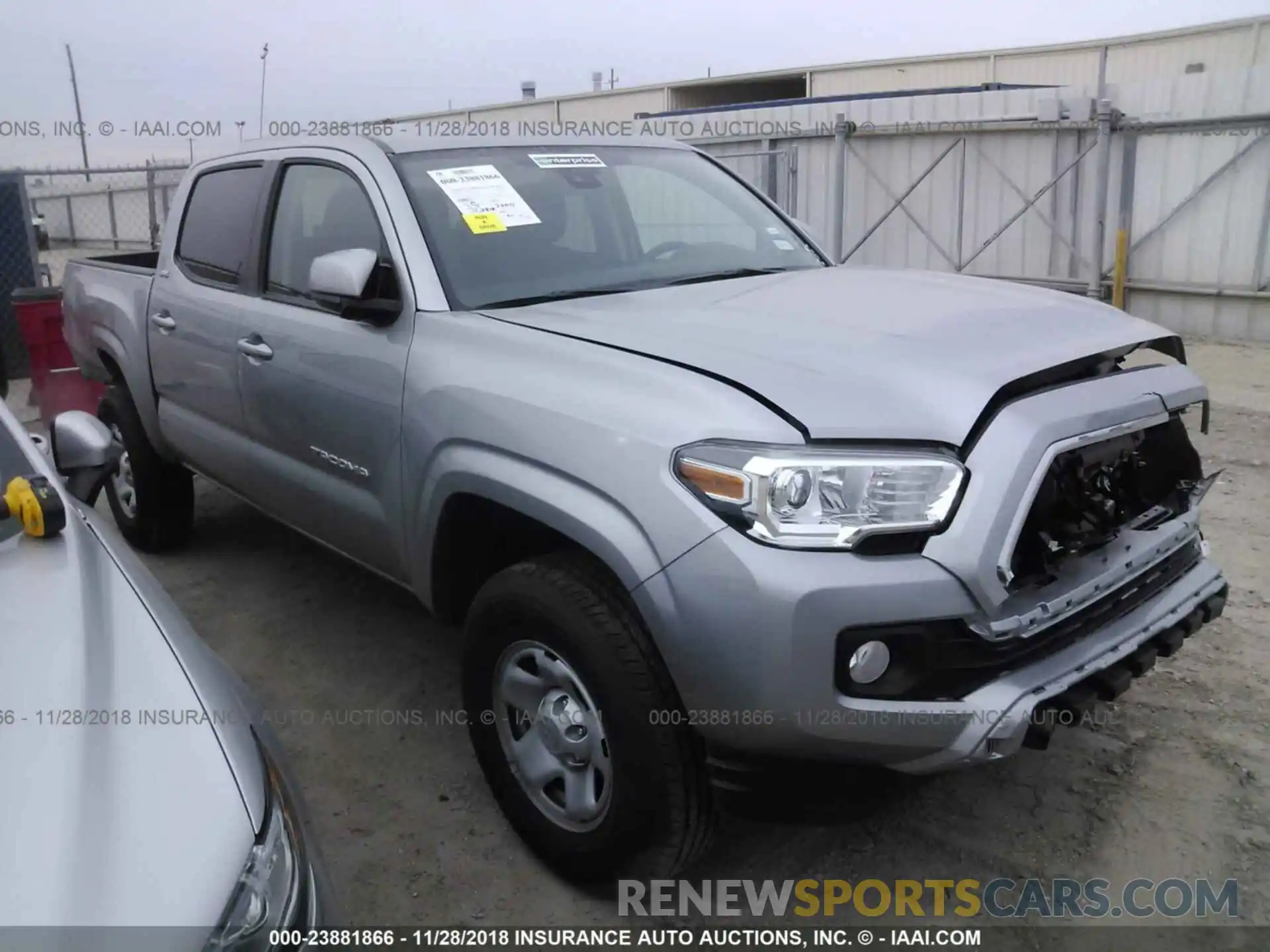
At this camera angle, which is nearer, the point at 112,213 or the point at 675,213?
the point at 675,213

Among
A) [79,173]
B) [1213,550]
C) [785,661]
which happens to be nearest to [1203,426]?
[785,661]

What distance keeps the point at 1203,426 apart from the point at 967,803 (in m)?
1.26

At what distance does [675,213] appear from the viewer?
12.7ft

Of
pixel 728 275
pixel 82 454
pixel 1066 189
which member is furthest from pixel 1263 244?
pixel 82 454

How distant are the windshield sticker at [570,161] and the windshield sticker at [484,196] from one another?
0.74 ft

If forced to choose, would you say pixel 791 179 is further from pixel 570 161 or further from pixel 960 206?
pixel 570 161

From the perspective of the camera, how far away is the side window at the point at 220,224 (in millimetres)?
4082

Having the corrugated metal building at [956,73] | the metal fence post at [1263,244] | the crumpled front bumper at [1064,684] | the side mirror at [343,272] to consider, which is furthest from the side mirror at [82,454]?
the corrugated metal building at [956,73]

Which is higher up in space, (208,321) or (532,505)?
(208,321)

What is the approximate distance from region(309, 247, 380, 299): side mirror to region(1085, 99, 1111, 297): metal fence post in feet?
32.2

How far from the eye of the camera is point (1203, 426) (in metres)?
3.01

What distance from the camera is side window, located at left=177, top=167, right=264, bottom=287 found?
13.4ft

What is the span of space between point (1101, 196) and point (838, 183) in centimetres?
303

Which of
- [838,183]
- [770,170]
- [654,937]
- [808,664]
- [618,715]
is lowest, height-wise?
[654,937]
